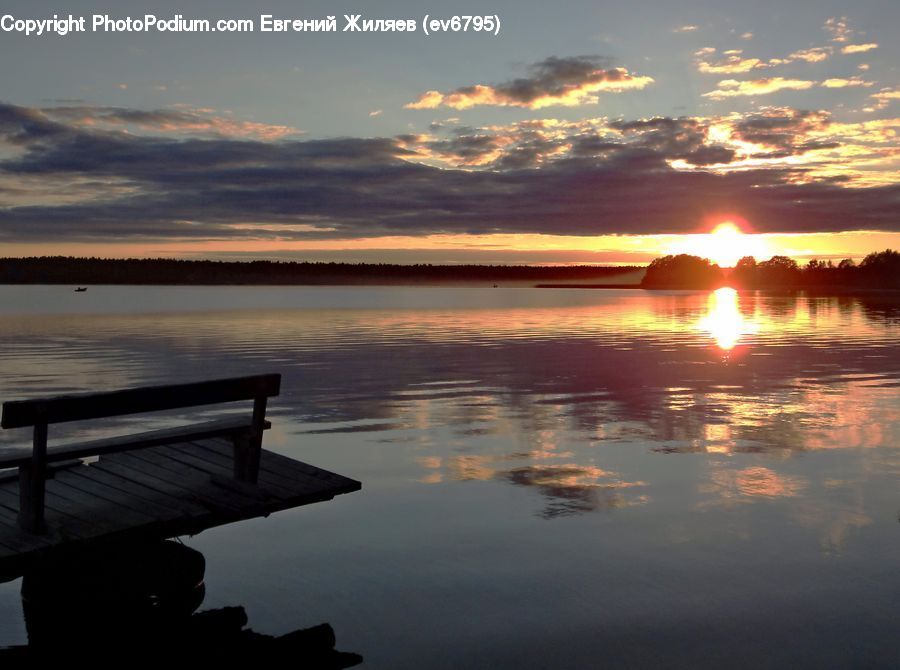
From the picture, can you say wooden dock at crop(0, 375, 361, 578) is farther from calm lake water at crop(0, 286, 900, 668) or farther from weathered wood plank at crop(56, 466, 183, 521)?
calm lake water at crop(0, 286, 900, 668)

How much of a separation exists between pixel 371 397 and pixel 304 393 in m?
2.12

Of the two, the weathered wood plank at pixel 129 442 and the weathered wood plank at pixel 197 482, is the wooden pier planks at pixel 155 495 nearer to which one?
the weathered wood plank at pixel 197 482

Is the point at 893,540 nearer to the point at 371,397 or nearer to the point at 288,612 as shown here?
the point at 288,612

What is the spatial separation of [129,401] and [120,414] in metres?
0.26

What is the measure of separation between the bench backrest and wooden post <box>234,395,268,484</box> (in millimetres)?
222

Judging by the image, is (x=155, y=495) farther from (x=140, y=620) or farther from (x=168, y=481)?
(x=140, y=620)

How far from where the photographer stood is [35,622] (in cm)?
860

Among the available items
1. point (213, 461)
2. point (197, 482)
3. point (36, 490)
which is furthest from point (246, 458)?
point (36, 490)

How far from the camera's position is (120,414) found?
346 inches

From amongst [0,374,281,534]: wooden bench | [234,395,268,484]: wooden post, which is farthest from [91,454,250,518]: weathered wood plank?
[0,374,281,534]: wooden bench

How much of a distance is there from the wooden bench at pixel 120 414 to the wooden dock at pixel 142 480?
0.4 inches

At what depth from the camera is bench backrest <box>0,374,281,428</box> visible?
8188mm

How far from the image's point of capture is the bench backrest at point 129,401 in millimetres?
8188

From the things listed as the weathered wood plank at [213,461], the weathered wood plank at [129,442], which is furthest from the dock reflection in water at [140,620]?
the weathered wood plank at [213,461]
